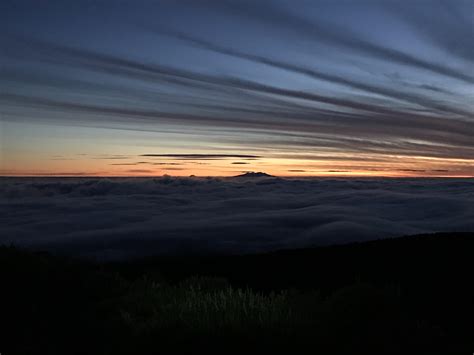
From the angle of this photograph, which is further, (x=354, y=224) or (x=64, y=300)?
(x=354, y=224)

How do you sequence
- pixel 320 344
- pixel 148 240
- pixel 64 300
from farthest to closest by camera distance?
1. pixel 148 240
2. pixel 64 300
3. pixel 320 344

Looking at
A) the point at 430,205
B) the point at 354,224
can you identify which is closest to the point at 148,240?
the point at 354,224

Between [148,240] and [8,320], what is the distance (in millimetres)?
76632

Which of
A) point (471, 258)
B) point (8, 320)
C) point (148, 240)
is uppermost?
point (8, 320)

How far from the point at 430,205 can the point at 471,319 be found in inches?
4263

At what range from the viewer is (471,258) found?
63.9 ft

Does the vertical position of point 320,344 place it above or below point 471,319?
above

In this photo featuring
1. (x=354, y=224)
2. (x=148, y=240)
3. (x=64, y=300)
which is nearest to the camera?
(x=64, y=300)

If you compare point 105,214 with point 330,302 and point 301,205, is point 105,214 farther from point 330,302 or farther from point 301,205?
point 330,302

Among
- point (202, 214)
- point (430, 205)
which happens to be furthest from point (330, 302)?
point (430, 205)

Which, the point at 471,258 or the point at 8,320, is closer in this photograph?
the point at 8,320

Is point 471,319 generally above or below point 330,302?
below

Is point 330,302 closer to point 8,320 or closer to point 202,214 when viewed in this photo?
point 8,320

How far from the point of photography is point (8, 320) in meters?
7.33
